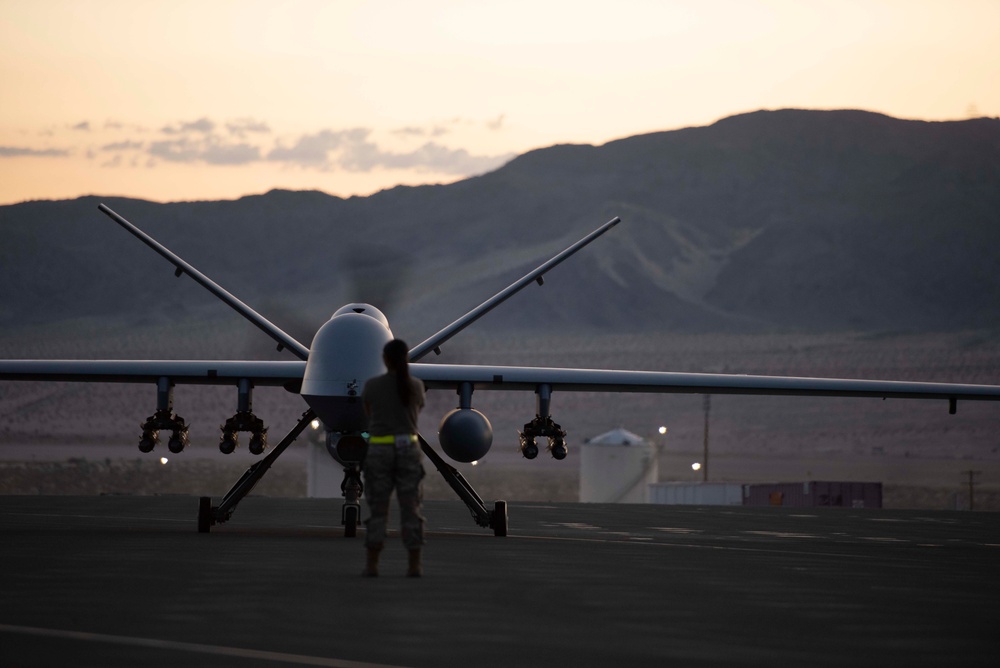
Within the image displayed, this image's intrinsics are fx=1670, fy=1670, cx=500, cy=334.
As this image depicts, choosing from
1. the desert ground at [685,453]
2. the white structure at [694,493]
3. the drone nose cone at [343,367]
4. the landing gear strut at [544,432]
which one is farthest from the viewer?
the desert ground at [685,453]

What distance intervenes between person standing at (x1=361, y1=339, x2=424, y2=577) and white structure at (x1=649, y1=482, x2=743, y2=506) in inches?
3086

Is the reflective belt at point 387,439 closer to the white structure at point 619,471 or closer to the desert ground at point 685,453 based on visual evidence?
the white structure at point 619,471

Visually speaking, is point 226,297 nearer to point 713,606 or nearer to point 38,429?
point 713,606

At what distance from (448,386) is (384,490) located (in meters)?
12.6

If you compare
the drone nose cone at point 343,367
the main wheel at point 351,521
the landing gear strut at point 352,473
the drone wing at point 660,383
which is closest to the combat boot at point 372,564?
the drone nose cone at point 343,367

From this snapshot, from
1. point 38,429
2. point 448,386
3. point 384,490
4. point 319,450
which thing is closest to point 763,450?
point 38,429

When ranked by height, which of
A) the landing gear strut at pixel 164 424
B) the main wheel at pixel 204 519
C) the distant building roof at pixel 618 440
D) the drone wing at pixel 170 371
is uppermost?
the distant building roof at pixel 618 440

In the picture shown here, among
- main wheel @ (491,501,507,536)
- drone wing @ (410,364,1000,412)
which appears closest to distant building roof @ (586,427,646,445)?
drone wing @ (410,364,1000,412)

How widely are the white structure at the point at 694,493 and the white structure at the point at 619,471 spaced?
3.21m

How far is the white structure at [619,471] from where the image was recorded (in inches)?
3964

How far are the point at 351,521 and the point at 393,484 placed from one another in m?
8.61

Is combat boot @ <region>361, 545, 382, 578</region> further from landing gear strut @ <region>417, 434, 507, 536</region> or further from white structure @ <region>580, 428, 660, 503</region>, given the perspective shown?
white structure @ <region>580, 428, 660, 503</region>

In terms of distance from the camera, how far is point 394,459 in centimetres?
1580

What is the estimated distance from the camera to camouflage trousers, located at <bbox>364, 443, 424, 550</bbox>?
15688mm
